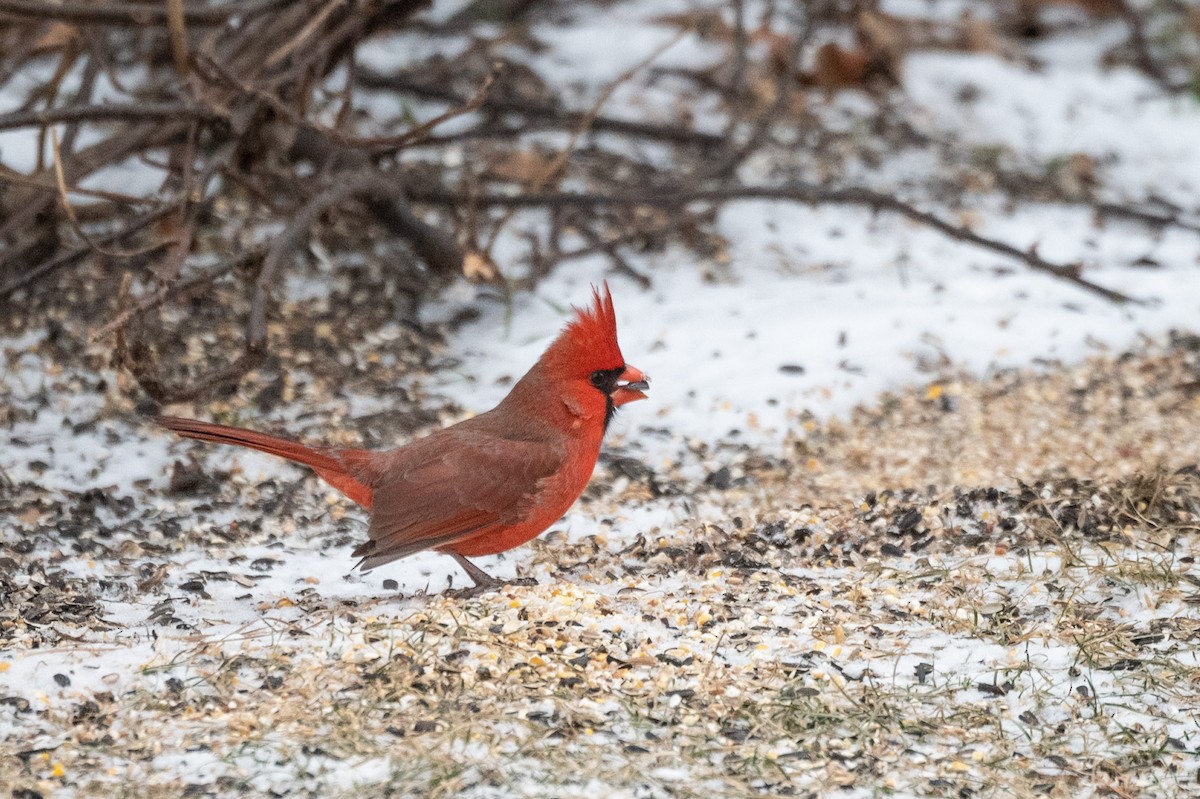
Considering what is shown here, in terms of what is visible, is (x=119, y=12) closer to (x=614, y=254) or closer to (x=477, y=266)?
(x=477, y=266)

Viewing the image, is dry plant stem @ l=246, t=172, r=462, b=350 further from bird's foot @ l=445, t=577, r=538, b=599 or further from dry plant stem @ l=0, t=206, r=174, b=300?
bird's foot @ l=445, t=577, r=538, b=599

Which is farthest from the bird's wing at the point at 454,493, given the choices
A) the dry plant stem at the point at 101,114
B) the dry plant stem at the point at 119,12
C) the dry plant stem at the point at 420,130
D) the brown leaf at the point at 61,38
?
the brown leaf at the point at 61,38

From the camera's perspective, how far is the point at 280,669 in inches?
116

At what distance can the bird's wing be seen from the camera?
10.9ft

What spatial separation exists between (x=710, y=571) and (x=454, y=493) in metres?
0.64

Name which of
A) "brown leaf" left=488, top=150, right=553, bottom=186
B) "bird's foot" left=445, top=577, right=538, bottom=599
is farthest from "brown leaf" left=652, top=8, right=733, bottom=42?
"bird's foot" left=445, top=577, right=538, bottom=599

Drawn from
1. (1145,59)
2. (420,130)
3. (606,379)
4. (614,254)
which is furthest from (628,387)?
(1145,59)

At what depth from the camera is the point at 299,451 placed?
3.47 m

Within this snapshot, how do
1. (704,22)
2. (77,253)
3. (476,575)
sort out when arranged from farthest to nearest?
1. (704,22)
2. (77,253)
3. (476,575)

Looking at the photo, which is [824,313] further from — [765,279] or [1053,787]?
[1053,787]

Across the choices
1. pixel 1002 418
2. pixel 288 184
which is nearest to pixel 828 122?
pixel 1002 418

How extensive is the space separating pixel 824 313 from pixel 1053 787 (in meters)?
2.59

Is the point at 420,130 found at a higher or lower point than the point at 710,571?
higher

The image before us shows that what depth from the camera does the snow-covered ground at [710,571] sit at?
2752 millimetres
